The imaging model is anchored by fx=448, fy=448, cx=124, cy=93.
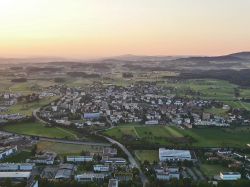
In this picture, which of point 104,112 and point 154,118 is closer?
point 154,118

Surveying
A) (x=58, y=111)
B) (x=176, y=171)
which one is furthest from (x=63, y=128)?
(x=176, y=171)

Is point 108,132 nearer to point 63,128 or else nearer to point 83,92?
point 63,128

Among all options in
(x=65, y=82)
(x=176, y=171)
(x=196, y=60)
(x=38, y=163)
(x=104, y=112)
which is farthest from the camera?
(x=196, y=60)

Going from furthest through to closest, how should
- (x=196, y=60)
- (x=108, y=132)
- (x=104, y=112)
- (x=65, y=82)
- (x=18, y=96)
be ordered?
(x=196, y=60) → (x=65, y=82) → (x=18, y=96) → (x=104, y=112) → (x=108, y=132)

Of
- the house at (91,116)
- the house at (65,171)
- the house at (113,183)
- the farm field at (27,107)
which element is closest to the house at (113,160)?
the house at (65,171)

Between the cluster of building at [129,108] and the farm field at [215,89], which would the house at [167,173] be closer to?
the cluster of building at [129,108]

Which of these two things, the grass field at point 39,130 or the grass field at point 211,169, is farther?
the grass field at point 39,130

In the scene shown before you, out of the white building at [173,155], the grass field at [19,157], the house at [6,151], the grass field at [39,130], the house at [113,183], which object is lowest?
the grass field at [39,130]

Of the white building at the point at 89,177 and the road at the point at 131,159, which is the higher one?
the white building at the point at 89,177
